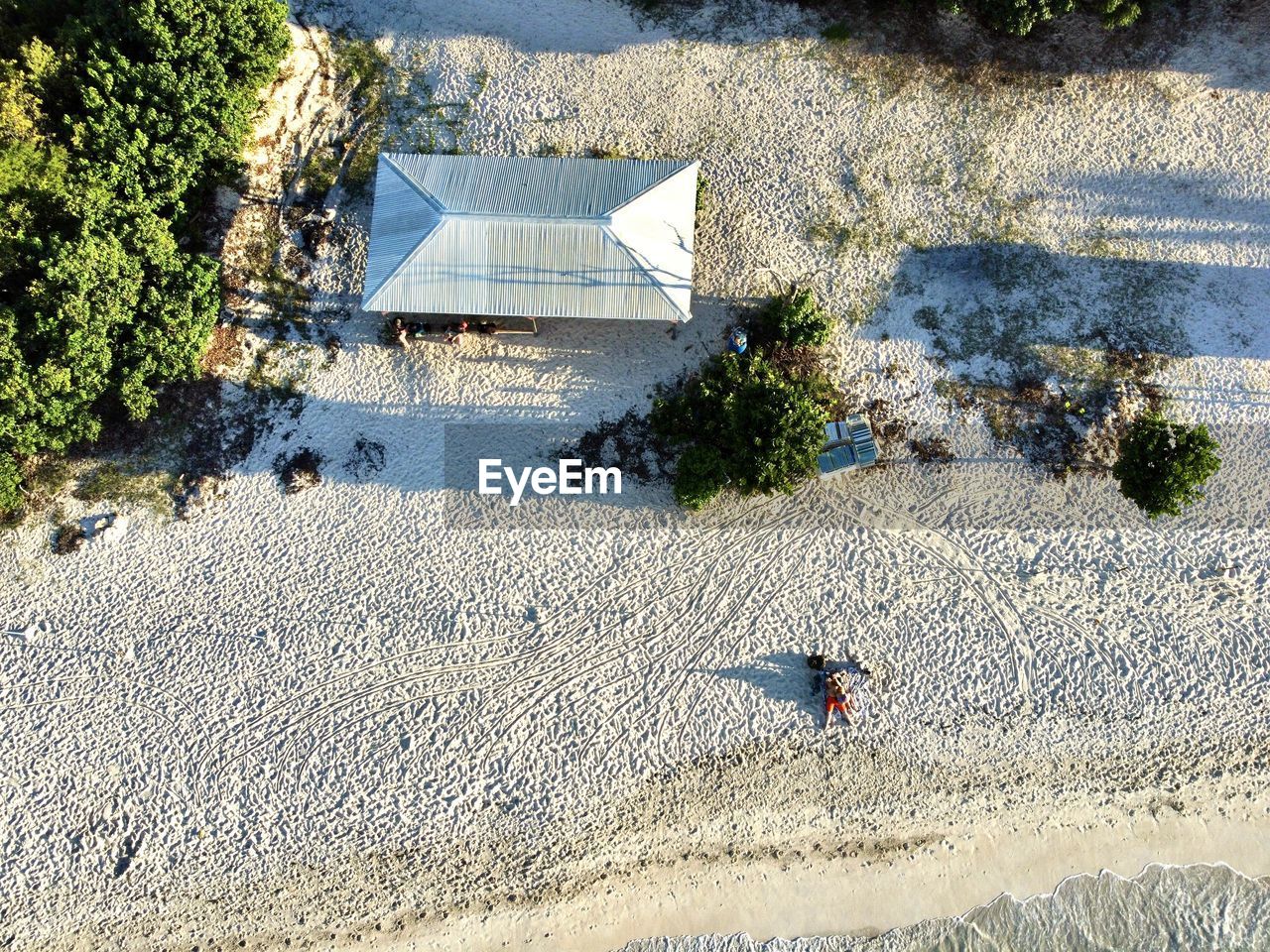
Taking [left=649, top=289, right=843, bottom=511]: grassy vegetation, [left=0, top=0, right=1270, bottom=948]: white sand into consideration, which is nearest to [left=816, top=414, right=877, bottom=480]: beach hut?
[left=649, top=289, right=843, bottom=511]: grassy vegetation

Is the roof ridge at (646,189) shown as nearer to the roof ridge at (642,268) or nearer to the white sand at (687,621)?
the roof ridge at (642,268)

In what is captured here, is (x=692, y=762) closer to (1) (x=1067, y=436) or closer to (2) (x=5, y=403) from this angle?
(1) (x=1067, y=436)

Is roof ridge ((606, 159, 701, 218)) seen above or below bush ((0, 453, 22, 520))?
above

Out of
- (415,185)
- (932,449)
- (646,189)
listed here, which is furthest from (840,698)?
(415,185)

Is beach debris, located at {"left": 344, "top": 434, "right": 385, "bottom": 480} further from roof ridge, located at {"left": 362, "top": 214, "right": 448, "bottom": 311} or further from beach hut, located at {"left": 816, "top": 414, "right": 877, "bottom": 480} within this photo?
beach hut, located at {"left": 816, "top": 414, "right": 877, "bottom": 480}

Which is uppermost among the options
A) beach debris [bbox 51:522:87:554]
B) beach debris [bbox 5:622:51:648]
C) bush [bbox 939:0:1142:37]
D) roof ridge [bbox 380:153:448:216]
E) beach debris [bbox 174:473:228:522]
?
bush [bbox 939:0:1142:37]

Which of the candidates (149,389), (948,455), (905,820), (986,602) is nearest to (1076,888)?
(905,820)

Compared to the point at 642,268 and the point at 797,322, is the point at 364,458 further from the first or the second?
the point at 797,322
